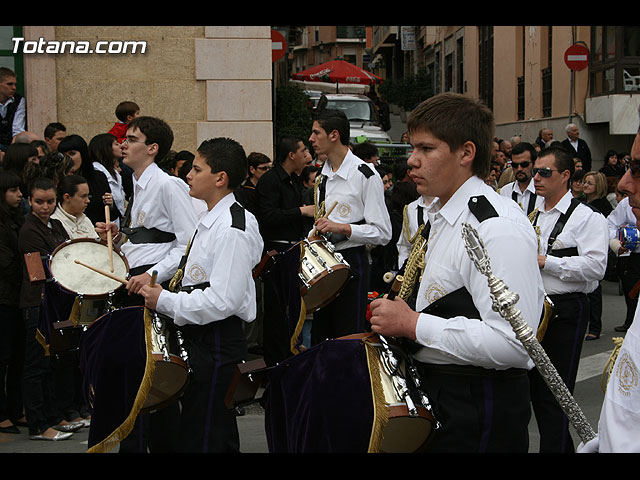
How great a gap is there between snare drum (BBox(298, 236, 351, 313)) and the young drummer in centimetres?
170

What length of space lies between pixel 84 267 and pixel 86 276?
93 millimetres

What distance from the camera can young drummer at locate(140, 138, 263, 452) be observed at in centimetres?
397

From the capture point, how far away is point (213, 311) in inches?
156

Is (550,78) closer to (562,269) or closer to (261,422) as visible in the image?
(261,422)

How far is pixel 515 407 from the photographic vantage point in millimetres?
2840

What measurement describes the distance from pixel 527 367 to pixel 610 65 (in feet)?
62.3

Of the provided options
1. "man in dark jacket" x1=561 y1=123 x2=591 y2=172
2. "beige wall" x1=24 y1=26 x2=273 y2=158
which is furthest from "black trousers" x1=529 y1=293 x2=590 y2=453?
"man in dark jacket" x1=561 y1=123 x2=591 y2=172

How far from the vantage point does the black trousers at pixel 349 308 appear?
6453 millimetres

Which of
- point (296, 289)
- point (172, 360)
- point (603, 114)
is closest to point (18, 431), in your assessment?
point (296, 289)

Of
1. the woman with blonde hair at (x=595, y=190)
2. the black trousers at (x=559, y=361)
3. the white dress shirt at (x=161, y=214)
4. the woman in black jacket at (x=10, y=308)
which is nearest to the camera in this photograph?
the black trousers at (x=559, y=361)

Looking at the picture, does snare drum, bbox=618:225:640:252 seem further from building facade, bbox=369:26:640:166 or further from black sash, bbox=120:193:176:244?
building facade, bbox=369:26:640:166

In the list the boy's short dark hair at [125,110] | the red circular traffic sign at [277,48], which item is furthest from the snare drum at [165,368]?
the red circular traffic sign at [277,48]

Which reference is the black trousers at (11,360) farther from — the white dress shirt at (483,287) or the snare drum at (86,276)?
the white dress shirt at (483,287)

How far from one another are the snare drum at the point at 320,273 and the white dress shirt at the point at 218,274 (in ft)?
5.57
